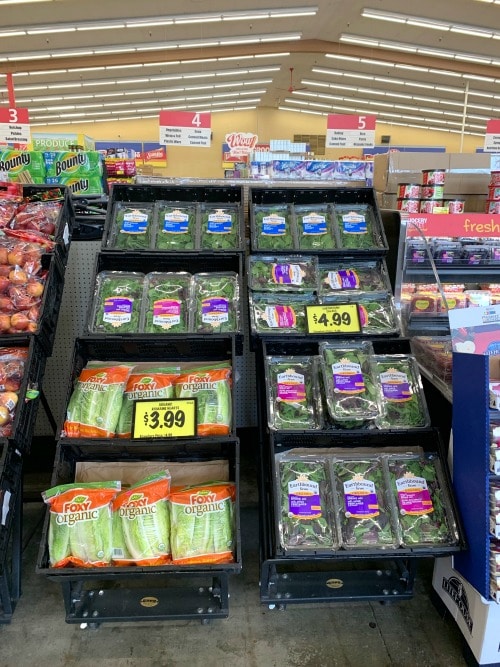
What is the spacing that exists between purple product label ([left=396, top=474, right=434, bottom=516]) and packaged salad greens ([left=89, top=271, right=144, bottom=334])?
4.46 ft

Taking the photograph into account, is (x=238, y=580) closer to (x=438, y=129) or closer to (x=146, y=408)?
(x=146, y=408)

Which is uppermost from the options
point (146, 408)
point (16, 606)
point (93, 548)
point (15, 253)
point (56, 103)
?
point (56, 103)

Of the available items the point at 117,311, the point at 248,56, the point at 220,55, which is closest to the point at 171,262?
the point at 117,311

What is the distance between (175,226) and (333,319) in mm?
1003

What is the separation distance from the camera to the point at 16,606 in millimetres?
1972

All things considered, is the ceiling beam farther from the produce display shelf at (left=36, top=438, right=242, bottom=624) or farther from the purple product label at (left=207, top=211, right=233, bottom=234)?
the produce display shelf at (left=36, top=438, right=242, bottom=624)

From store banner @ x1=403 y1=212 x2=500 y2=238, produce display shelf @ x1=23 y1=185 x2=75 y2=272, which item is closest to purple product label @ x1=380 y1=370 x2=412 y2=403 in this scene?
store banner @ x1=403 y1=212 x2=500 y2=238

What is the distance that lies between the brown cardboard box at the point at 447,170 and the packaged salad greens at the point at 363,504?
11.0 ft

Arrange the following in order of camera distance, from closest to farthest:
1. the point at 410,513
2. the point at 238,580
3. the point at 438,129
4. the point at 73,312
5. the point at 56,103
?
the point at 410,513, the point at 238,580, the point at 73,312, the point at 56,103, the point at 438,129

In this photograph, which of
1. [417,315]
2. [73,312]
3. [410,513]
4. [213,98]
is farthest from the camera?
[213,98]

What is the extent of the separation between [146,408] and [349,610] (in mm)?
1190

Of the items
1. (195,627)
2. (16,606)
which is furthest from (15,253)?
(195,627)

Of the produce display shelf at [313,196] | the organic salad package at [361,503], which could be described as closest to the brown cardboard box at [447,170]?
the produce display shelf at [313,196]

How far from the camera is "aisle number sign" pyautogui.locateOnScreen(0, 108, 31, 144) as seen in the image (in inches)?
303
